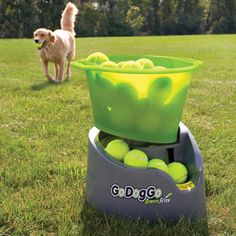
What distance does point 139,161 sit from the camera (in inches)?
71.7

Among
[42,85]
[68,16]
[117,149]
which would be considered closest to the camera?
[117,149]

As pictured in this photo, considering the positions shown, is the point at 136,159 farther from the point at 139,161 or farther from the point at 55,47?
the point at 55,47

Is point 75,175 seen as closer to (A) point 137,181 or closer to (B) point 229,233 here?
(A) point 137,181

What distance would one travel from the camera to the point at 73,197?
2.03 m

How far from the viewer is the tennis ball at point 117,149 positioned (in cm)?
188

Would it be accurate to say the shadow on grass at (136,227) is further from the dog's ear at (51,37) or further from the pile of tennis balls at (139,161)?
the dog's ear at (51,37)

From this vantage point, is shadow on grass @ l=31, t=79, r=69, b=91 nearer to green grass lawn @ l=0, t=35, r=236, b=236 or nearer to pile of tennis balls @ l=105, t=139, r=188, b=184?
green grass lawn @ l=0, t=35, r=236, b=236

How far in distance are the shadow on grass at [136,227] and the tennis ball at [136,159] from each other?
25 cm

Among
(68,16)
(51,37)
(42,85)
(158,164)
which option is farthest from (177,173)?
(68,16)

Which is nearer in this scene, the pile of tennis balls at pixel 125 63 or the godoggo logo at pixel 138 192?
the godoggo logo at pixel 138 192

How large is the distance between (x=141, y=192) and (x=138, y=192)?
0.01m

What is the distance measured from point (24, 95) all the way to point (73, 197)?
2775mm

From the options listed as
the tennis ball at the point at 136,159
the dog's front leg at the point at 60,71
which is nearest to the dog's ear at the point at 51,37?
the dog's front leg at the point at 60,71

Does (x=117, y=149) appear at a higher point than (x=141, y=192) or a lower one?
higher
